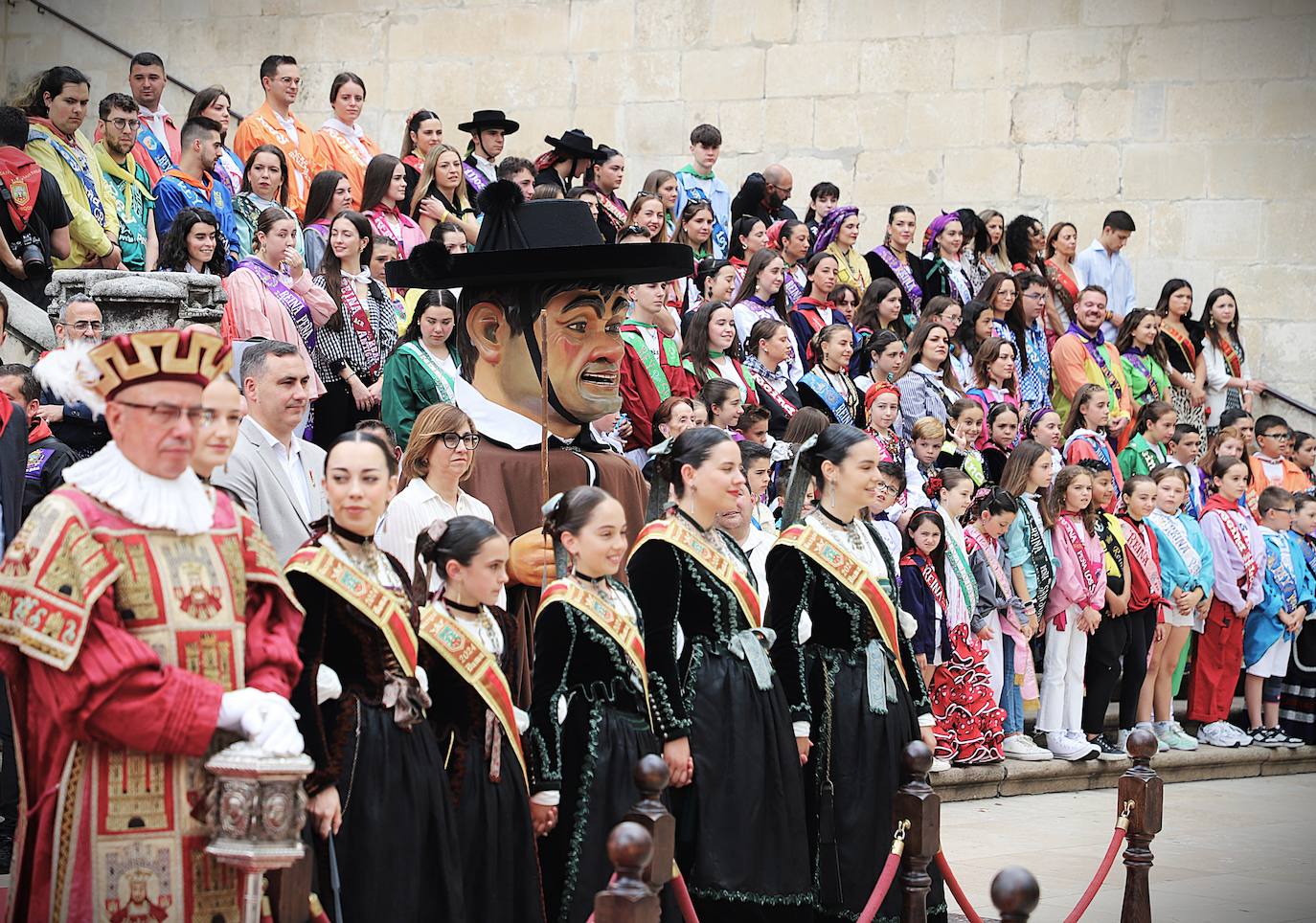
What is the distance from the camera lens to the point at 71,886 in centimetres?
396

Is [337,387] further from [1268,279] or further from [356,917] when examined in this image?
[1268,279]

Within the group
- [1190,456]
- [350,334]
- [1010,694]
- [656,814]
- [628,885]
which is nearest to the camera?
[628,885]

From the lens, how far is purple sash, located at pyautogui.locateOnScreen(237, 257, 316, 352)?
28.3 feet

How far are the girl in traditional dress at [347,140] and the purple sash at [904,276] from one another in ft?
12.6

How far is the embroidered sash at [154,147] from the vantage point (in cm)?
1087

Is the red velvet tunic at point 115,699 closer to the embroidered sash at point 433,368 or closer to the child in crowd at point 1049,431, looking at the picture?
the embroidered sash at point 433,368

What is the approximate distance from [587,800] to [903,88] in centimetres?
1227

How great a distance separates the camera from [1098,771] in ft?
32.4

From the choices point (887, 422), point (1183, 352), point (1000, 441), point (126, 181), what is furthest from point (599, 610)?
point (1183, 352)

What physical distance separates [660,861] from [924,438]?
583cm

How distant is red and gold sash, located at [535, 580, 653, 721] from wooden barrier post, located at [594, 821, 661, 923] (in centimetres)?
122

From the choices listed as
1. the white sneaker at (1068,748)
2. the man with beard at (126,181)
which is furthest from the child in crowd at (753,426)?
the man with beard at (126,181)

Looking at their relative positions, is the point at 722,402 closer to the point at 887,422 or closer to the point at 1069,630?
the point at 887,422

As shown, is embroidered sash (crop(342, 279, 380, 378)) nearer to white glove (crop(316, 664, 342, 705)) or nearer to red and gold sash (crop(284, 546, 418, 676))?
red and gold sash (crop(284, 546, 418, 676))
